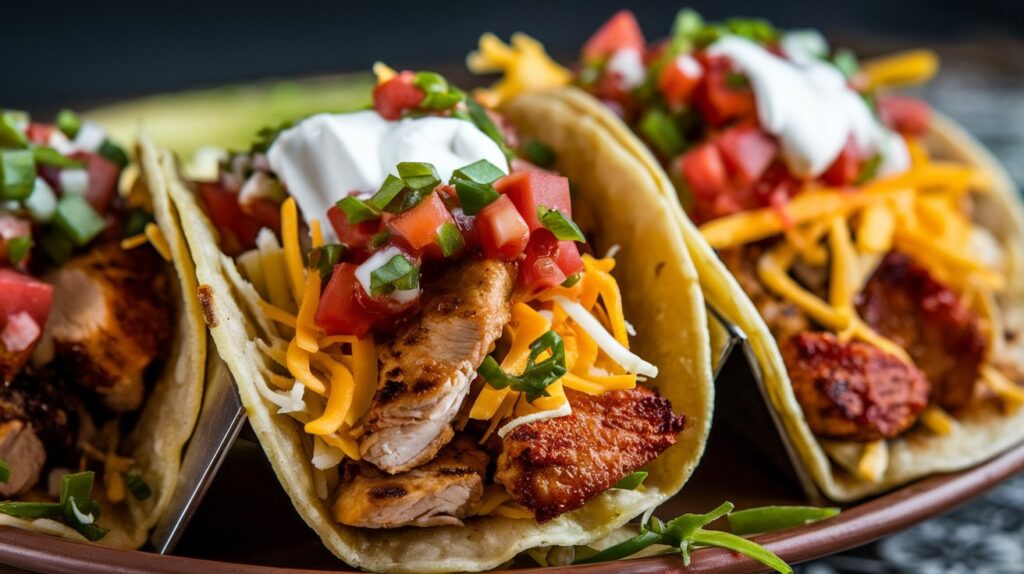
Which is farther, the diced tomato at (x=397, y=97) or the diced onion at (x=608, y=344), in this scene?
the diced tomato at (x=397, y=97)

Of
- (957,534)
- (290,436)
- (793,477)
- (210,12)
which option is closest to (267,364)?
(290,436)

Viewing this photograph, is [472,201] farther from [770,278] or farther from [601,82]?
[601,82]

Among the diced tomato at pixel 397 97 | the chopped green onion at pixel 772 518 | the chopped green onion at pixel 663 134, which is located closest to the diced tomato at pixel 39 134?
the diced tomato at pixel 397 97

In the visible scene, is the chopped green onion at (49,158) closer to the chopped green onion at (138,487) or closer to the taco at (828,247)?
the chopped green onion at (138,487)

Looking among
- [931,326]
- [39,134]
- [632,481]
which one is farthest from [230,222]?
[931,326]

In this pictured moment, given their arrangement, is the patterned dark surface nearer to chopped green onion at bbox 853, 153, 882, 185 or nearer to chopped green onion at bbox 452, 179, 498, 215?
chopped green onion at bbox 853, 153, 882, 185

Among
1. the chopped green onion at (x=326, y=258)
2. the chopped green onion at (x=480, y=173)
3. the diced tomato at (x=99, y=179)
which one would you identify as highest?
the chopped green onion at (x=480, y=173)
